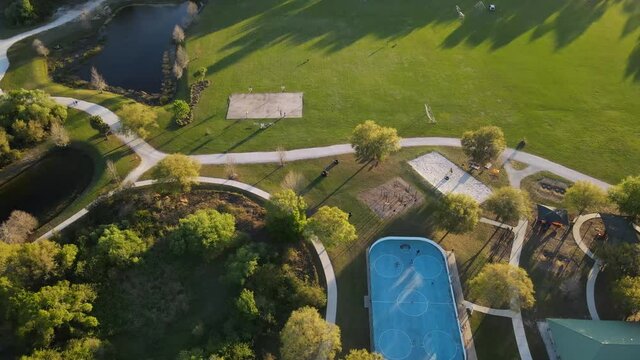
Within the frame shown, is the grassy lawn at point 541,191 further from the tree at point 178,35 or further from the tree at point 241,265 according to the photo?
Answer: the tree at point 178,35

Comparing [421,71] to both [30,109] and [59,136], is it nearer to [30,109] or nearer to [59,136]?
[59,136]

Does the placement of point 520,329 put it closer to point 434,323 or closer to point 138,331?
point 434,323

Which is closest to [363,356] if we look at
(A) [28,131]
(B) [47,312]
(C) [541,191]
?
(B) [47,312]

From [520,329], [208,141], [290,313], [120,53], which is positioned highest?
[120,53]

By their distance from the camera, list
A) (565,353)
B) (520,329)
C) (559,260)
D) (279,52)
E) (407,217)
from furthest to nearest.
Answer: (279,52) → (407,217) → (559,260) → (520,329) → (565,353)

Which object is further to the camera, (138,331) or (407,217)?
(407,217)

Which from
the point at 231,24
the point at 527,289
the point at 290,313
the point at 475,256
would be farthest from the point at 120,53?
the point at 527,289
